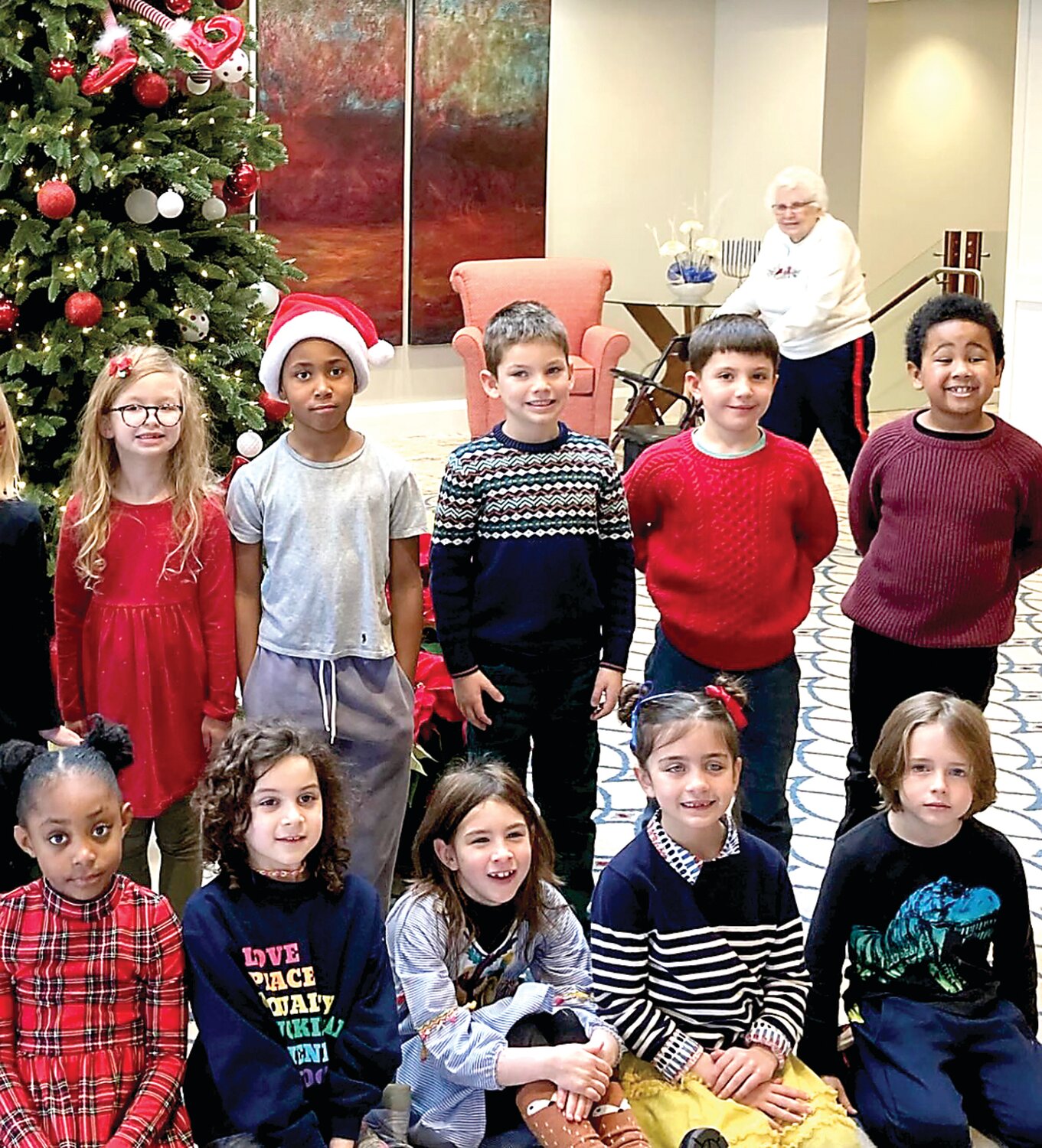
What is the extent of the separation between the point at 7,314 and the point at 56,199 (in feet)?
0.92

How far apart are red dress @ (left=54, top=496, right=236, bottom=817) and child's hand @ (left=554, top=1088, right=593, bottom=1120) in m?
0.94

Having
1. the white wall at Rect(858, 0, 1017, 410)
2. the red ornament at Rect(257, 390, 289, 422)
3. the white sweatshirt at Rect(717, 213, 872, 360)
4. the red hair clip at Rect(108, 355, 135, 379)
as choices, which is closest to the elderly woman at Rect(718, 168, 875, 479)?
the white sweatshirt at Rect(717, 213, 872, 360)

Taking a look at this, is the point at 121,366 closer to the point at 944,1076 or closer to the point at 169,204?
the point at 169,204

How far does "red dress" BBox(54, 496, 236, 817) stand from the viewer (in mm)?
2859

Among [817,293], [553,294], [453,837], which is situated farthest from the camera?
[553,294]

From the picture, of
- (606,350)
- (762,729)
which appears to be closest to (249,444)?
(762,729)

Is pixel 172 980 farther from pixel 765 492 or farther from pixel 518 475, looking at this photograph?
pixel 765 492

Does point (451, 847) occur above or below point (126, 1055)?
above

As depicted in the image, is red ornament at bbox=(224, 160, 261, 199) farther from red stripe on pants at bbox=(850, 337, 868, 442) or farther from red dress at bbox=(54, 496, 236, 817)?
red stripe on pants at bbox=(850, 337, 868, 442)

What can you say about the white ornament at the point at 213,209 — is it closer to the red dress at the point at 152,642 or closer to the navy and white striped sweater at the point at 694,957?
the red dress at the point at 152,642

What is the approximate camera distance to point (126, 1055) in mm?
2254

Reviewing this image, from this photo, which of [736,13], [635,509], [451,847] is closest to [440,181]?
[736,13]

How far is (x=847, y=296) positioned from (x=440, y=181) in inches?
155

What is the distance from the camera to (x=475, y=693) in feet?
10.1
